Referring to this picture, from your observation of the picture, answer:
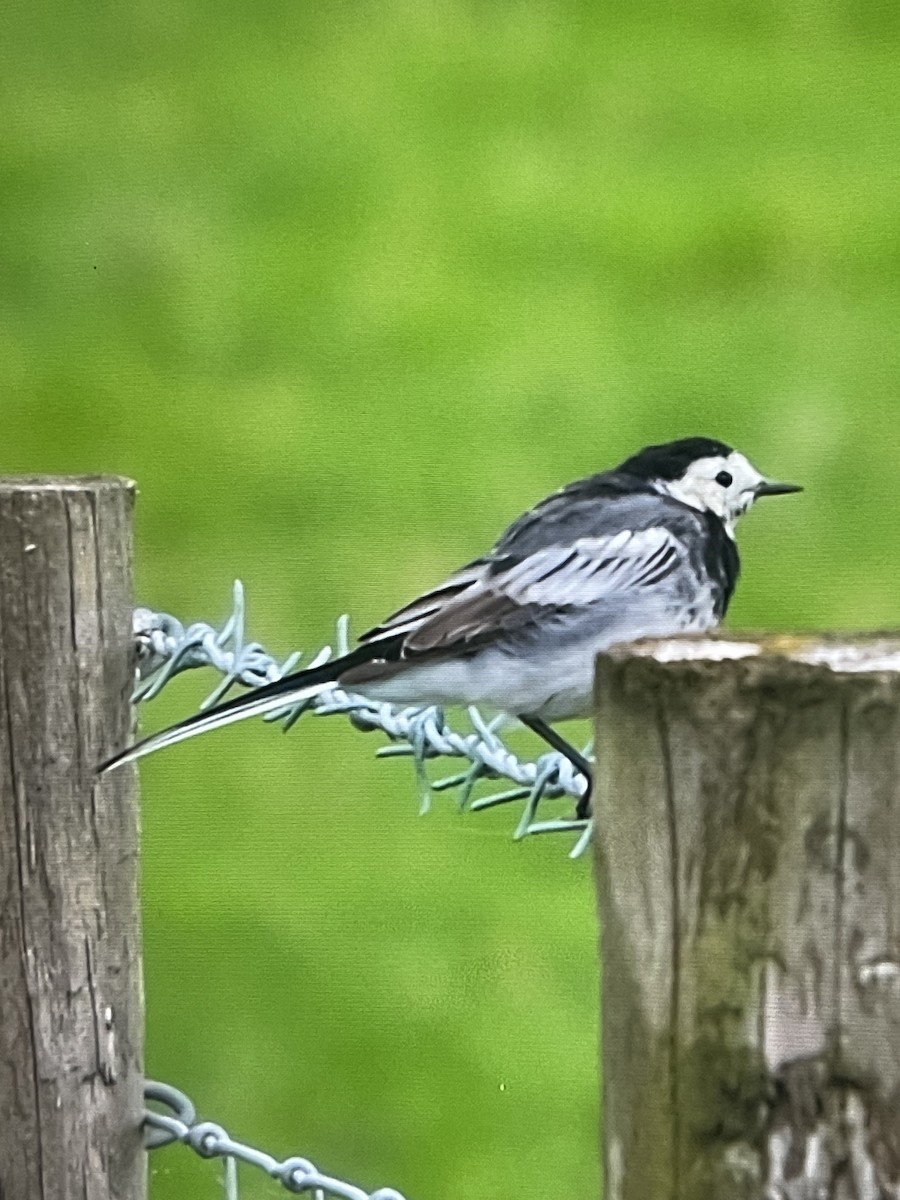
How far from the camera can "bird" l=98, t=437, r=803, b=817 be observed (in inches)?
43.1

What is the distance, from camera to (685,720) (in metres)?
0.47

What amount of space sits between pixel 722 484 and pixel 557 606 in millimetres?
172

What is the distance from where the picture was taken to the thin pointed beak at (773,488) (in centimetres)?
119

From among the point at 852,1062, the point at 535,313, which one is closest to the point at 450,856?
the point at 535,313

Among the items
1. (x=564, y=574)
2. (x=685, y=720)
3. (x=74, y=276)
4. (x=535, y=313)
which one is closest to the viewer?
(x=685, y=720)

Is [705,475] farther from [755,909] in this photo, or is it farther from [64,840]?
[755,909]

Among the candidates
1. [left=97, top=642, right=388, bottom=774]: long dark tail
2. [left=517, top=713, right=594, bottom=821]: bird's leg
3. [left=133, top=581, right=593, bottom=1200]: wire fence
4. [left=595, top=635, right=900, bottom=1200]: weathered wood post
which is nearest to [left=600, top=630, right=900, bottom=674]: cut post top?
[left=595, top=635, right=900, bottom=1200]: weathered wood post

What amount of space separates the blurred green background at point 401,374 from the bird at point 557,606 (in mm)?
108

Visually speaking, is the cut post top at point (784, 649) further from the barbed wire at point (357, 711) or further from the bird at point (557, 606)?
the bird at point (557, 606)

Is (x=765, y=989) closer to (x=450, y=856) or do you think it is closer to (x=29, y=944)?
(x=29, y=944)

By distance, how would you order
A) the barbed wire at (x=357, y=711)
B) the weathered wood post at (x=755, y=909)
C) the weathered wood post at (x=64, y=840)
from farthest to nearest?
the barbed wire at (x=357, y=711) < the weathered wood post at (x=64, y=840) < the weathered wood post at (x=755, y=909)

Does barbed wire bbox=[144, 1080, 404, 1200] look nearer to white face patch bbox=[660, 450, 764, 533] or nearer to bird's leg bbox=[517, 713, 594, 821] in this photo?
bird's leg bbox=[517, 713, 594, 821]

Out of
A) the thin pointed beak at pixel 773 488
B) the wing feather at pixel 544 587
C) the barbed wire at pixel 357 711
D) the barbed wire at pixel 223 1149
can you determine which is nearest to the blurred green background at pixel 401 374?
the thin pointed beak at pixel 773 488

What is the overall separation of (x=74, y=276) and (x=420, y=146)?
33 cm
